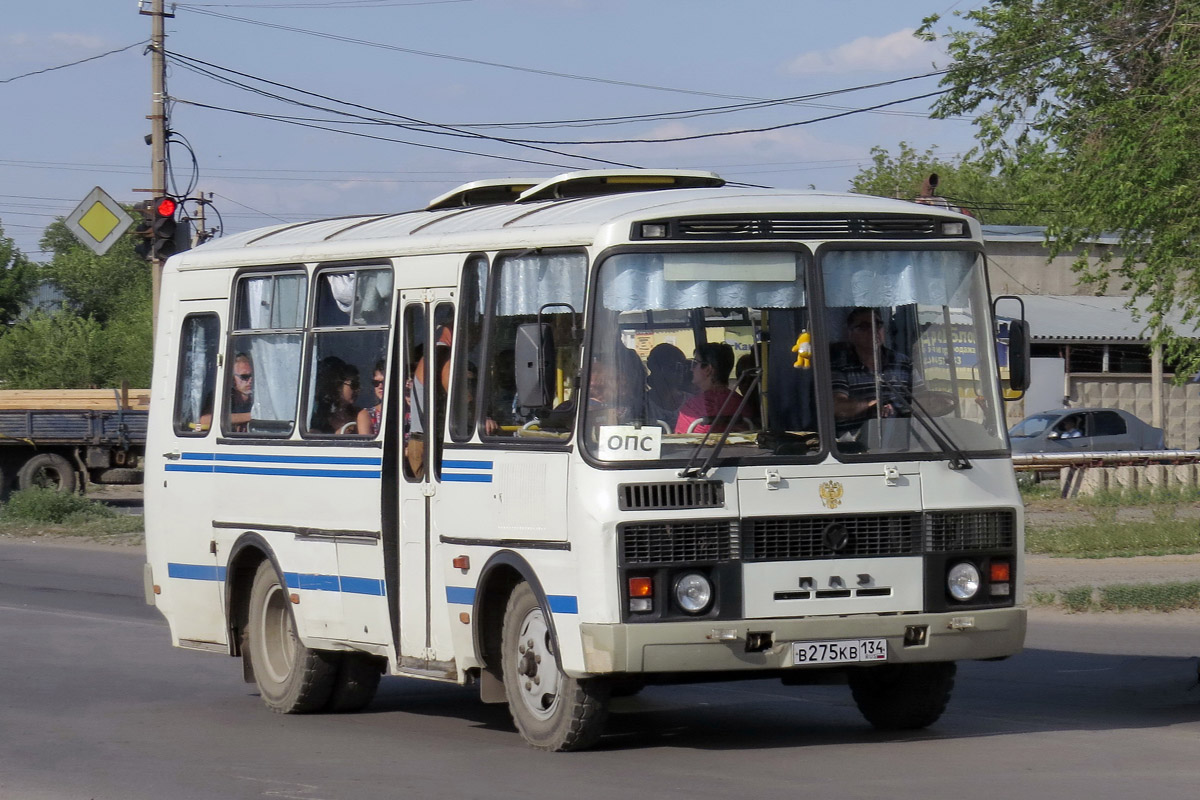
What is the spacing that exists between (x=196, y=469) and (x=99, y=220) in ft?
41.7

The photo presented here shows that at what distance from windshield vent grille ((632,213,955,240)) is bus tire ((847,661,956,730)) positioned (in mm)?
2124

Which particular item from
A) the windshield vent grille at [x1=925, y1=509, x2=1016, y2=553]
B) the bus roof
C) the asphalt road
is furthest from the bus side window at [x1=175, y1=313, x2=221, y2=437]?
the windshield vent grille at [x1=925, y1=509, x2=1016, y2=553]

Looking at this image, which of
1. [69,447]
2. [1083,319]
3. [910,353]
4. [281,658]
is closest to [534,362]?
[910,353]

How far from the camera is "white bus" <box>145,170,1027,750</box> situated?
26.0 ft

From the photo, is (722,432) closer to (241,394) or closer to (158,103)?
(241,394)

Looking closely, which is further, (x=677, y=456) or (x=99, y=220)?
(x=99, y=220)

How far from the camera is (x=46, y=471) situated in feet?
103

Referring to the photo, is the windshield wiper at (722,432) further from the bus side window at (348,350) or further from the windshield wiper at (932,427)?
the bus side window at (348,350)

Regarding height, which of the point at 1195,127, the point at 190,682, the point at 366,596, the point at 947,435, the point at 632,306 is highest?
the point at 1195,127

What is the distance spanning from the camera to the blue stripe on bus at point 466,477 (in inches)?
343

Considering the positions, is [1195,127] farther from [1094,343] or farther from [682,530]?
[1094,343]

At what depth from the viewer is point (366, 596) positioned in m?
9.62

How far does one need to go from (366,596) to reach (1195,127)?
15.7m

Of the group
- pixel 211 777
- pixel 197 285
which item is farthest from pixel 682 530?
pixel 197 285
